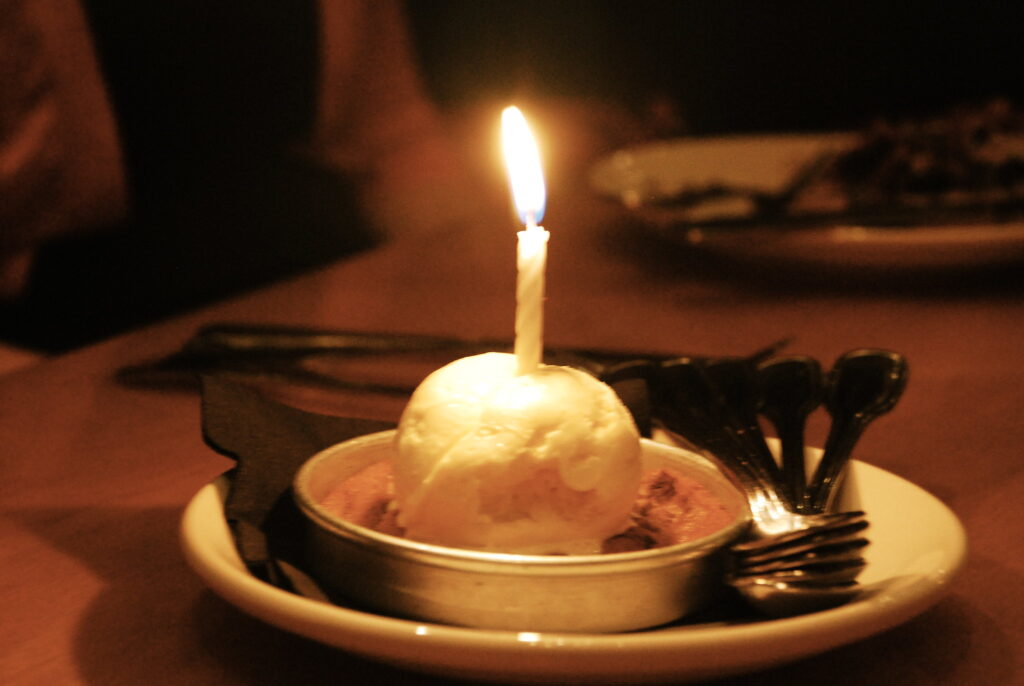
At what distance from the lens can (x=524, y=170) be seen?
498mm

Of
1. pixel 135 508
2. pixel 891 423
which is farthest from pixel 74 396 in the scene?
pixel 891 423

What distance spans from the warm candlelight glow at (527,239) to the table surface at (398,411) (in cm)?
15

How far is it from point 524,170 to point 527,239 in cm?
4

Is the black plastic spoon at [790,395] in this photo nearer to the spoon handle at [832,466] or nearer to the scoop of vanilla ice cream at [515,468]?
the spoon handle at [832,466]

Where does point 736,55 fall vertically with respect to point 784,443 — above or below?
above

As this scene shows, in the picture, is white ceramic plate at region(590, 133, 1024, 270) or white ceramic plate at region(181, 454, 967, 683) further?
white ceramic plate at region(590, 133, 1024, 270)

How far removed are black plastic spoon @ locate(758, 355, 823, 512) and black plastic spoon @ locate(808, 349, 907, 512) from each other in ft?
0.04

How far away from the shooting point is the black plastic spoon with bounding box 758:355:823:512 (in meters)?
0.63

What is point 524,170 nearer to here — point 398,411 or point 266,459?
point 266,459

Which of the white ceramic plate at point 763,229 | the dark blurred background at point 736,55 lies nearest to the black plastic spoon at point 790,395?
the white ceramic plate at point 763,229

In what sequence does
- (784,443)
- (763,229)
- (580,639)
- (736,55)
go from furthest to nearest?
(736,55) → (763,229) → (784,443) → (580,639)

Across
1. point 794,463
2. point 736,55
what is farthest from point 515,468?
point 736,55

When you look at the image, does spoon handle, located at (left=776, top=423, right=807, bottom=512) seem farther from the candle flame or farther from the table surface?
the candle flame

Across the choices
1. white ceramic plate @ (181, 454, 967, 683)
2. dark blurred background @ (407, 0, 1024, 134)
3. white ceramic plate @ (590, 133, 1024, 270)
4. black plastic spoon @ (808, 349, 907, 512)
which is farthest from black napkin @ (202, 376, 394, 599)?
dark blurred background @ (407, 0, 1024, 134)
